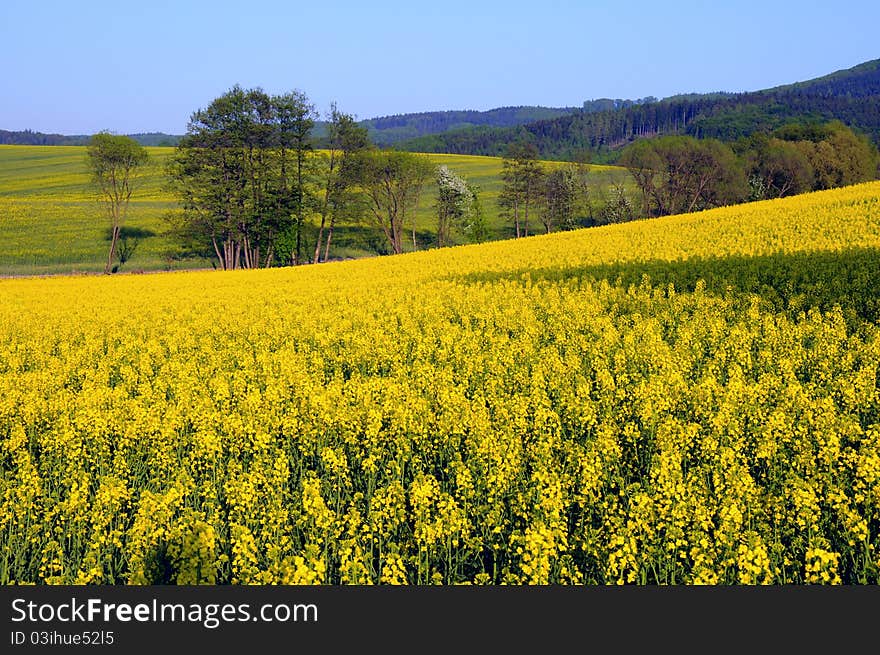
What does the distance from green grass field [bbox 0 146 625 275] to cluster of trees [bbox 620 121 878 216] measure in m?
7.51

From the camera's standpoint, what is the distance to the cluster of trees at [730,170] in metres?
84.1

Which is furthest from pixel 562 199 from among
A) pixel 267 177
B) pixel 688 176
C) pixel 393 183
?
pixel 267 177

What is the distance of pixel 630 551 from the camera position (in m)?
5.80

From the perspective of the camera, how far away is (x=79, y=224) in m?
76.0

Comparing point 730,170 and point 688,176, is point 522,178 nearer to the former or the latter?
point 688,176

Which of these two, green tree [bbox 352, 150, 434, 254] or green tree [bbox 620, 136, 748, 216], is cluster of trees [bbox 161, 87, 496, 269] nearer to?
green tree [bbox 352, 150, 434, 254]

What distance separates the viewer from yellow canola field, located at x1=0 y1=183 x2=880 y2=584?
614cm

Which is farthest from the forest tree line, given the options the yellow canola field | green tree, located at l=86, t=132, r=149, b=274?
the yellow canola field

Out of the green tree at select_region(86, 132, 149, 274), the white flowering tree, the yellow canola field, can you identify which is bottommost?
the yellow canola field

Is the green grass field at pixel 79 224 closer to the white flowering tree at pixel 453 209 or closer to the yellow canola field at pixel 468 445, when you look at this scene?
the white flowering tree at pixel 453 209

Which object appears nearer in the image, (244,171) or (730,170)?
(244,171)

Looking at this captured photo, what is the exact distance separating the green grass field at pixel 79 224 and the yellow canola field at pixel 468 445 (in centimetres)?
5024

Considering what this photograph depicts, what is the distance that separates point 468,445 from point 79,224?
7669cm

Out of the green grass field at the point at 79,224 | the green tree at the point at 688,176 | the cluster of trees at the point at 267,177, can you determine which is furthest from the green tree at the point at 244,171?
the green tree at the point at 688,176
